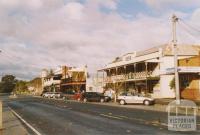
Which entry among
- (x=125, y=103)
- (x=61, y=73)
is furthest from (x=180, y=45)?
(x=61, y=73)

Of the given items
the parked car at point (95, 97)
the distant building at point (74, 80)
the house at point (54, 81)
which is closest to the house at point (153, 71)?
the parked car at point (95, 97)

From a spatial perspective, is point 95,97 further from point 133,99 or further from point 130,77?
point 133,99

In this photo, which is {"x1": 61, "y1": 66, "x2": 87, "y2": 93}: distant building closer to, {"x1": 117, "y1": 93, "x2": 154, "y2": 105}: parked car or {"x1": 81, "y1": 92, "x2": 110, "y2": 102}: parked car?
{"x1": 81, "y1": 92, "x2": 110, "y2": 102}: parked car

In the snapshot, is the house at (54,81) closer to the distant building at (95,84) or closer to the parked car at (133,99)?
the distant building at (95,84)

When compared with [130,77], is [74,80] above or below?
above

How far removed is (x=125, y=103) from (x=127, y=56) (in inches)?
914

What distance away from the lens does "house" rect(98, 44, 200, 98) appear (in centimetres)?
5650

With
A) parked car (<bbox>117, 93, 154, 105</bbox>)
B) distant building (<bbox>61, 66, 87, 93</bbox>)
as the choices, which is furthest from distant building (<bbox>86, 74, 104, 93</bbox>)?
parked car (<bbox>117, 93, 154, 105</bbox>)

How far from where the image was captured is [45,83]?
151750 mm

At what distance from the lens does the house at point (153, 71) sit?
56500 mm

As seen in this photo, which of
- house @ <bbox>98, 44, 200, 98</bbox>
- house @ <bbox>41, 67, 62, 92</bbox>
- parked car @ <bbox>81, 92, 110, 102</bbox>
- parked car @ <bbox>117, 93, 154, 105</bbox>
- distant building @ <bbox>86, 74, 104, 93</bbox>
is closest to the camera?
parked car @ <bbox>117, 93, 154, 105</bbox>

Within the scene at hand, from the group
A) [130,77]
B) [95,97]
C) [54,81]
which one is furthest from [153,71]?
[54,81]

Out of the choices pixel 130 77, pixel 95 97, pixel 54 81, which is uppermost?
pixel 54 81

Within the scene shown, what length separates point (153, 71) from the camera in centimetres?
6091
